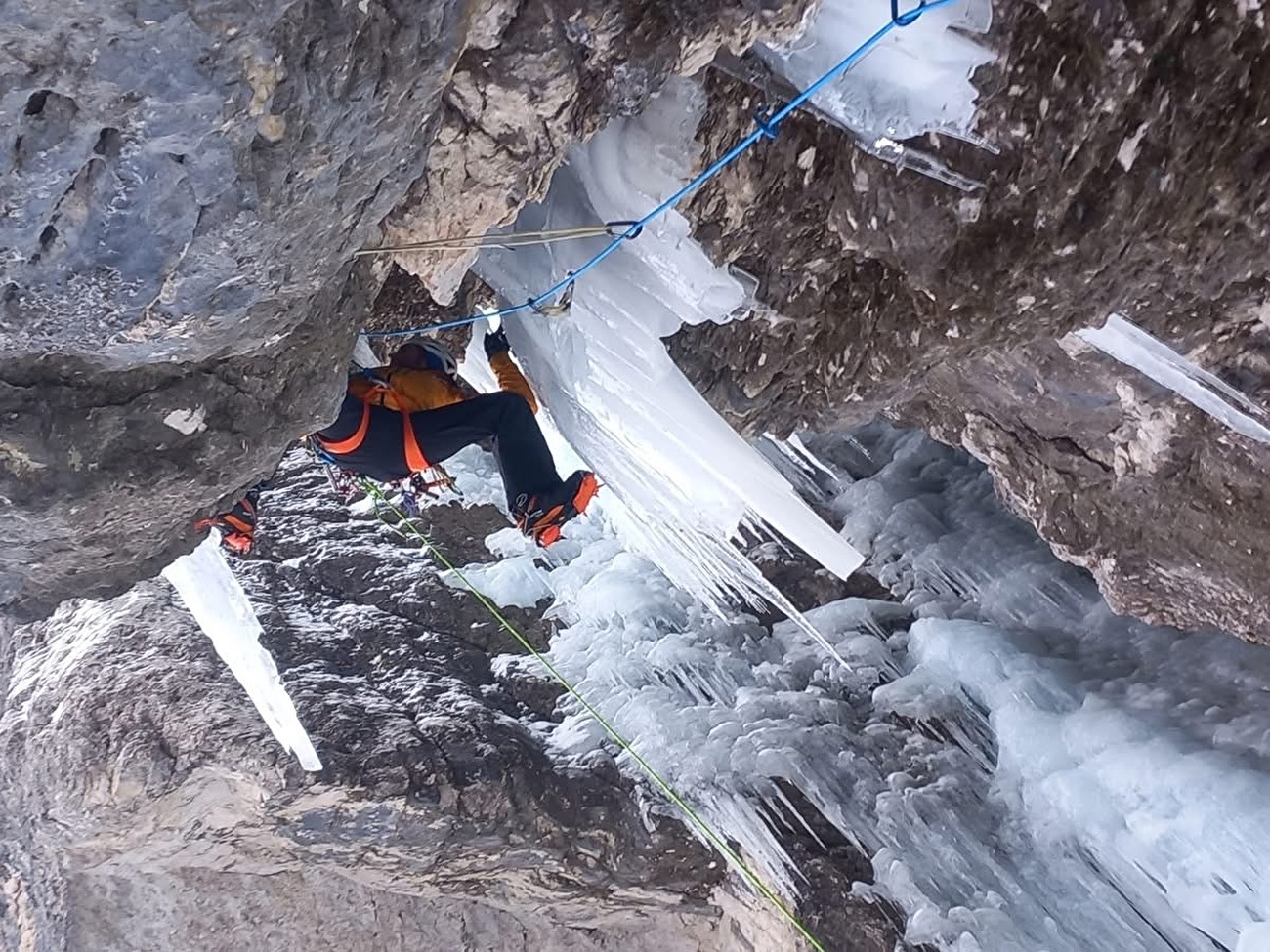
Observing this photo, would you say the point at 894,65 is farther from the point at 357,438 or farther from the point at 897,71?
the point at 357,438

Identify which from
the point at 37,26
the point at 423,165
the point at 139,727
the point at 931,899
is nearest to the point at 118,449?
the point at 423,165

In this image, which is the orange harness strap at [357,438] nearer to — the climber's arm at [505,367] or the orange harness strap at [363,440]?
the orange harness strap at [363,440]

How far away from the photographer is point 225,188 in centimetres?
129

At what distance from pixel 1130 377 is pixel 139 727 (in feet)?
11.2

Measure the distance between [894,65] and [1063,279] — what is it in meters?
0.57

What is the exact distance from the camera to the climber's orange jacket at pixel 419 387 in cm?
324

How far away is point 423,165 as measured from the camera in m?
1.57

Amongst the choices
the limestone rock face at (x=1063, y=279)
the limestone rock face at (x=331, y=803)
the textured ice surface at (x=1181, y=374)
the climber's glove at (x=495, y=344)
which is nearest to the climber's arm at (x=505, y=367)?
the climber's glove at (x=495, y=344)

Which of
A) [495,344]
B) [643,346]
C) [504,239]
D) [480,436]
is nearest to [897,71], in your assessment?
[504,239]

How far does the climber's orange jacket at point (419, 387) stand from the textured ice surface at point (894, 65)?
1.64 m

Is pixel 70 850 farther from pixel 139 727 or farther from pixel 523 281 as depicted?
pixel 523 281

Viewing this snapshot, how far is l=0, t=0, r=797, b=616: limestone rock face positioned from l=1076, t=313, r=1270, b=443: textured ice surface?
1.29 metres

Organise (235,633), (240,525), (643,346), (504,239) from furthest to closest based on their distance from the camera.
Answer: (235,633) < (240,525) < (643,346) < (504,239)

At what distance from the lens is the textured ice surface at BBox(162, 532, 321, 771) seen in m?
3.16
